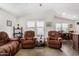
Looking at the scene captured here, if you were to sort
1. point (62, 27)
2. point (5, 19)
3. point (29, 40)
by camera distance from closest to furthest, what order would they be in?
point (5, 19)
point (62, 27)
point (29, 40)

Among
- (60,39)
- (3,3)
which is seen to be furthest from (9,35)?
(60,39)

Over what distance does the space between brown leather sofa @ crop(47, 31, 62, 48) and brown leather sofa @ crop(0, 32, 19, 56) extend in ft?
2.53

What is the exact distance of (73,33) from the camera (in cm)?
308

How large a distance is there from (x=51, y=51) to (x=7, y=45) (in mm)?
1006

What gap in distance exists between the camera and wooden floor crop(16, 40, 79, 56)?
309 centimetres

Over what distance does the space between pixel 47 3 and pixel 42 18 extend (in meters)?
0.35

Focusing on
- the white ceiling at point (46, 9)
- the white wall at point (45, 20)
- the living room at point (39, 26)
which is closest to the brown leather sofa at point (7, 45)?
the living room at point (39, 26)

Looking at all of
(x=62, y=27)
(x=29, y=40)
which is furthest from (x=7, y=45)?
(x=62, y=27)

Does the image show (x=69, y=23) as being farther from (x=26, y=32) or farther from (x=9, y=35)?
(x=9, y=35)

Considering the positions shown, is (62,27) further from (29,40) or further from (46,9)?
(29,40)

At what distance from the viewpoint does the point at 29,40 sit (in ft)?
10.8

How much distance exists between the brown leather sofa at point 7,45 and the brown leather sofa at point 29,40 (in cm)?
17

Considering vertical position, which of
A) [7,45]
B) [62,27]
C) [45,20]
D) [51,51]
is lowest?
[51,51]

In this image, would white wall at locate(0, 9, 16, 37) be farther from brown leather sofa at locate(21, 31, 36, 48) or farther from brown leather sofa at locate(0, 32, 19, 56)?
brown leather sofa at locate(21, 31, 36, 48)
